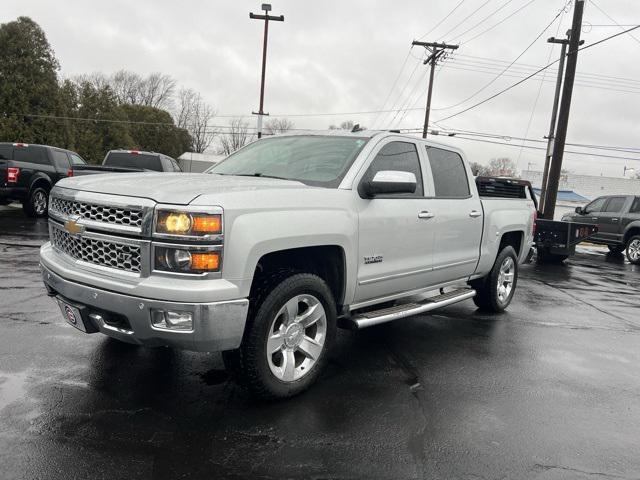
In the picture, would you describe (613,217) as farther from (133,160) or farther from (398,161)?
(133,160)

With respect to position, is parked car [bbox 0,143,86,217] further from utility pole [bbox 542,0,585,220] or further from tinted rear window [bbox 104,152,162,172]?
utility pole [bbox 542,0,585,220]

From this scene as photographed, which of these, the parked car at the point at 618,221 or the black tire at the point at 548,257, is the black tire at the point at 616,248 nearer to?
the parked car at the point at 618,221

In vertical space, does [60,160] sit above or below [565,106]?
below

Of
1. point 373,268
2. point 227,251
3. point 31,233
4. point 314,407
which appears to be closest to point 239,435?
point 314,407

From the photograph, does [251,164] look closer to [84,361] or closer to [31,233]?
[84,361]

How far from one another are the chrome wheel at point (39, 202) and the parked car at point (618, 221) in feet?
51.8

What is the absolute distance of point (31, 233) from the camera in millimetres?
10914

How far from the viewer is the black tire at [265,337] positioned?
3.19 metres

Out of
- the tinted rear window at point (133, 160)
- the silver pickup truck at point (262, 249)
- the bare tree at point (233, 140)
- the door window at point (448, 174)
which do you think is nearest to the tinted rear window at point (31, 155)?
the tinted rear window at point (133, 160)

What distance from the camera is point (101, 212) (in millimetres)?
3154

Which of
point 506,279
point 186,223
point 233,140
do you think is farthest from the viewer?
point 233,140

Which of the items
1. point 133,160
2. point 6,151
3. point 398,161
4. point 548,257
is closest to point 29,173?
point 6,151

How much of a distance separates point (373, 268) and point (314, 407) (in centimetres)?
118

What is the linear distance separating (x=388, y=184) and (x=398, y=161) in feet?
2.85
